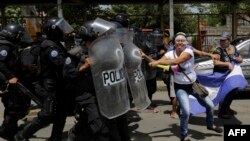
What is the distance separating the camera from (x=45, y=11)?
22.3m

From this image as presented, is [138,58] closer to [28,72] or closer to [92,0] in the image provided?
[28,72]

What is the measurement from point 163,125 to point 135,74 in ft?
7.44

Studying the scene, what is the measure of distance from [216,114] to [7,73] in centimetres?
396

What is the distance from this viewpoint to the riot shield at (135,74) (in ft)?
17.3

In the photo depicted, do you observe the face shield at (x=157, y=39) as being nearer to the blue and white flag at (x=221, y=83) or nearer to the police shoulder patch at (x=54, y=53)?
the blue and white flag at (x=221, y=83)

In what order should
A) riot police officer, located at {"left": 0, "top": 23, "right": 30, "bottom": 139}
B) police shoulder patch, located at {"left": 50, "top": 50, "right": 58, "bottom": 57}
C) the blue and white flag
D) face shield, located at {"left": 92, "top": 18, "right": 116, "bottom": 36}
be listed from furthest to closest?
the blue and white flag
riot police officer, located at {"left": 0, "top": 23, "right": 30, "bottom": 139}
police shoulder patch, located at {"left": 50, "top": 50, "right": 58, "bottom": 57}
face shield, located at {"left": 92, "top": 18, "right": 116, "bottom": 36}

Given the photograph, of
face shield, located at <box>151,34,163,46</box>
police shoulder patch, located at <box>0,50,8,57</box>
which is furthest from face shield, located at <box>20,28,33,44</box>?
face shield, located at <box>151,34,163,46</box>

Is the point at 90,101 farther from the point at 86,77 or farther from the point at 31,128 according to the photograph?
the point at 31,128

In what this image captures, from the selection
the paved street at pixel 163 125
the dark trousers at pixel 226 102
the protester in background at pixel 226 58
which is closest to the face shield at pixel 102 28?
the paved street at pixel 163 125

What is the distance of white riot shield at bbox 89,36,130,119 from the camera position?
4621 mm

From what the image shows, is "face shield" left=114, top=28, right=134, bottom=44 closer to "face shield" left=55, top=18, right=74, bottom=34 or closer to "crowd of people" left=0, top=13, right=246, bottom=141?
"crowd of people" left=0, top=13, right=246, bottom=141

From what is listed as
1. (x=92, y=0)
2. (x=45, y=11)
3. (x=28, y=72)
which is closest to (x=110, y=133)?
(x=28, y=72)

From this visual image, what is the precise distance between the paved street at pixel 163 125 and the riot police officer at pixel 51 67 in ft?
3.31

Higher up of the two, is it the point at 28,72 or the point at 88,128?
the point at 28,72
